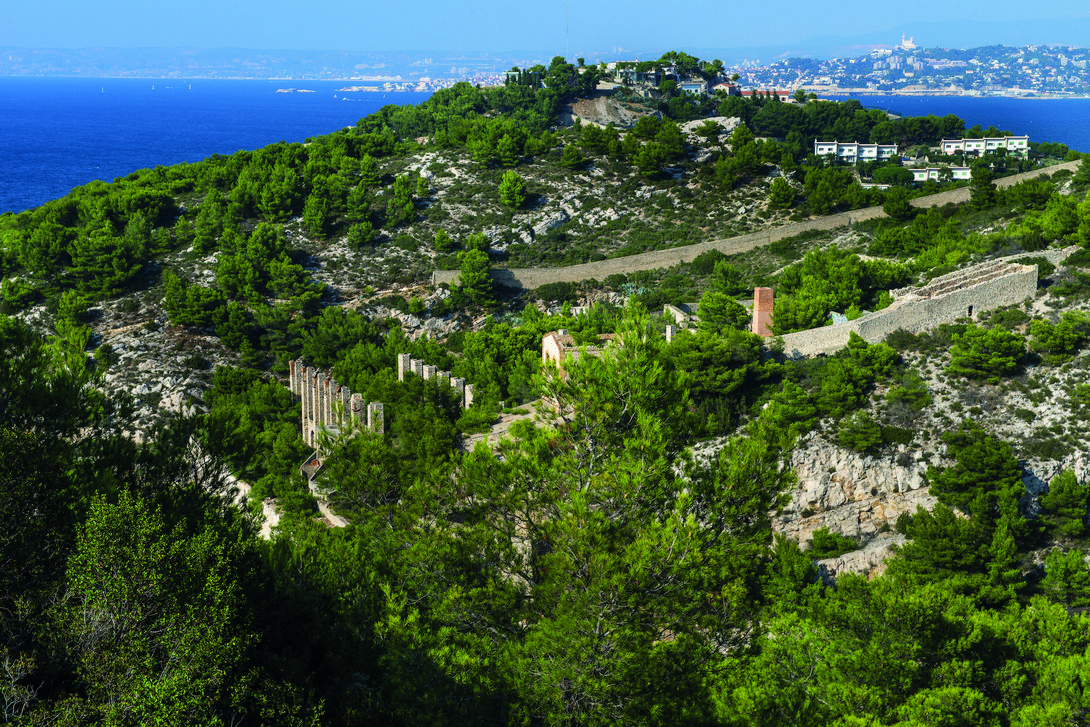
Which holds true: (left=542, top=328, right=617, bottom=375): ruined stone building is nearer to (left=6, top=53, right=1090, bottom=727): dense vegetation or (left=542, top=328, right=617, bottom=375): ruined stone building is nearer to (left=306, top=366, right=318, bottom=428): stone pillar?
(left=6, top=53, right=1090, bottom=727): dense vegetation

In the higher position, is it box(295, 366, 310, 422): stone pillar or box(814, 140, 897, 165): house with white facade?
box(814, 140, 897, 165): house with white facade

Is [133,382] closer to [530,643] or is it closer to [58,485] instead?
[58,485]

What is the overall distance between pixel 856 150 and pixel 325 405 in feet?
173

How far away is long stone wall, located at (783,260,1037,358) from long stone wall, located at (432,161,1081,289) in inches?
716

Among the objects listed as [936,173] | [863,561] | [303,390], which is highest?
[936,173]

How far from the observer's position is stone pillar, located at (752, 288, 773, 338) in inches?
1255

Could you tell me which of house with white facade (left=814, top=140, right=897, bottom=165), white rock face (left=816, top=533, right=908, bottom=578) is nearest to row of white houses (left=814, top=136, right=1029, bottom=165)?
house with white facade (left=814, top=140, right=897, bottom=165)

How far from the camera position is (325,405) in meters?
30.5

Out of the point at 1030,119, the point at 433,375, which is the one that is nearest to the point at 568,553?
the point at 433,375

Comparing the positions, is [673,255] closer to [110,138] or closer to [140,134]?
[110,138]

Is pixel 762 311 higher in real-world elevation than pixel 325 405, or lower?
higher

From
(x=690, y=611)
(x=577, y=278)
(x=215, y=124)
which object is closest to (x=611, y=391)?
(x=690, y=611)

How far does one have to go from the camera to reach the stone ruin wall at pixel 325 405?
26877 mm

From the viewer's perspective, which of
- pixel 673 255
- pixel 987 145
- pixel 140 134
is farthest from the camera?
pixel 140 134
